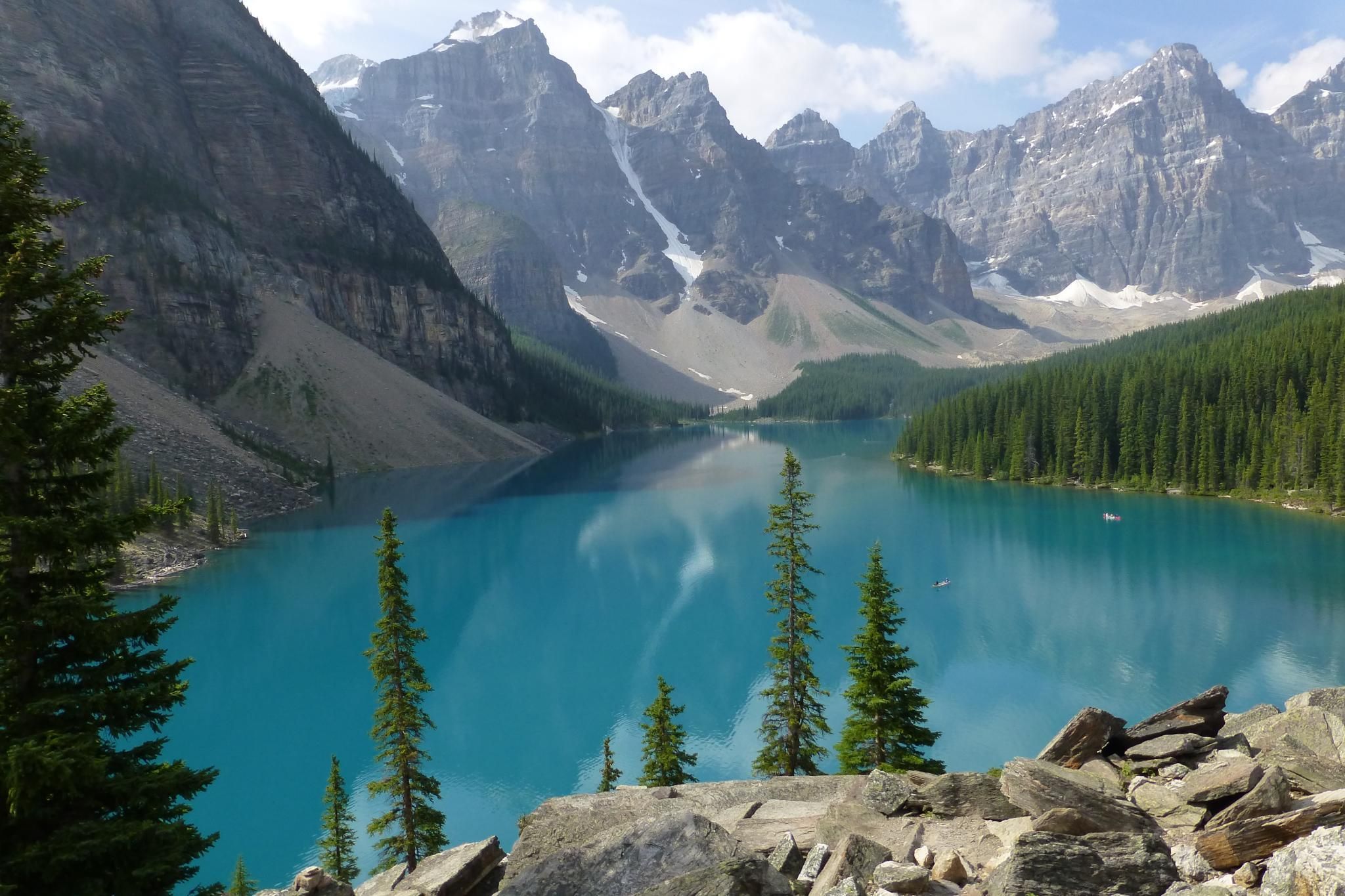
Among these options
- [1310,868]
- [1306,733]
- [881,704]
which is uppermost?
[1310,868]

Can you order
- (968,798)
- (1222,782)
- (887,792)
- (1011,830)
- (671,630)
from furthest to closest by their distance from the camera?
(671,630) → (887,792) → (968,798) → (1011,830) → (1222,782)

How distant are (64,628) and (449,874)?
715 cm

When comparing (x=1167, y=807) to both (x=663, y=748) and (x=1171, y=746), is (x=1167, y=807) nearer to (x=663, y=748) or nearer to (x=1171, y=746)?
(x=1171, y=746)

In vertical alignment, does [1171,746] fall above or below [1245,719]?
above

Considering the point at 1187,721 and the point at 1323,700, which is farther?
the point at 1323,700

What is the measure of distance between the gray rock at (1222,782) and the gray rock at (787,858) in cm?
568

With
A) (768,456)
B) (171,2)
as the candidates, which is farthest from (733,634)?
(171,2)

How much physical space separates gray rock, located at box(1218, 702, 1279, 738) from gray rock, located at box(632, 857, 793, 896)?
10.6 meters

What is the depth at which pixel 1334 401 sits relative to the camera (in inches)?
2960

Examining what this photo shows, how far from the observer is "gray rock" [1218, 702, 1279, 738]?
14539 millimetres

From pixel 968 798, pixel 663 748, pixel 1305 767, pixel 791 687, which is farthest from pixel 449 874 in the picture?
pixel 791 687

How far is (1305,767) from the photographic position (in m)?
11.0

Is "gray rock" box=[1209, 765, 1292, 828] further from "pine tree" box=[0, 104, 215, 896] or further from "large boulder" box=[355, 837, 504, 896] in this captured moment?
"pine tree" box=[0, 104, 215, 896]

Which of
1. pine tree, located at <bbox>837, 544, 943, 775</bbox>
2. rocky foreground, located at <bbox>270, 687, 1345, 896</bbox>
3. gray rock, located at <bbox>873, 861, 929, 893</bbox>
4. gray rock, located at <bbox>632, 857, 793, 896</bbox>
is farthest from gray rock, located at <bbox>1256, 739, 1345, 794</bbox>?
pine tree, located at <bbox>837, 544, 943, 775</bbox>
